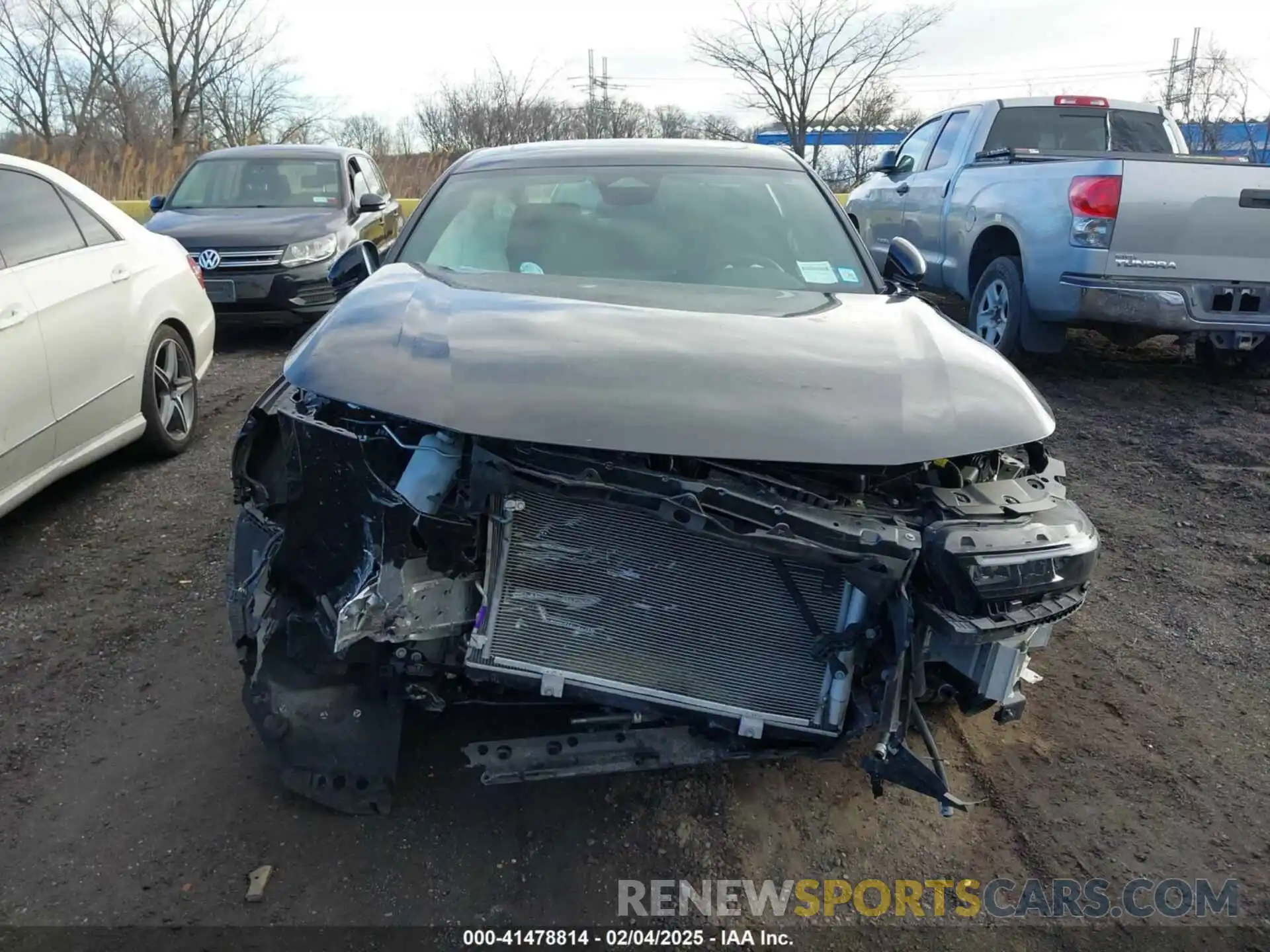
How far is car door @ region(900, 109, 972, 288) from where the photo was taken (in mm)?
8172

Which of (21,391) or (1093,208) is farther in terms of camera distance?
(1093,208)

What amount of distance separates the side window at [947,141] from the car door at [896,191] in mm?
124

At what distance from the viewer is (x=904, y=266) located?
3879 millimetres

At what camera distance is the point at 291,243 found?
7.75 m

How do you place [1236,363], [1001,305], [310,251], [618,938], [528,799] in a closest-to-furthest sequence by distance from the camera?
[618,938]
[528,799]
[1001,305]
[1236,363]
[310,251]

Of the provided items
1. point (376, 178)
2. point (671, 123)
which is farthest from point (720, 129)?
point (376, 178)

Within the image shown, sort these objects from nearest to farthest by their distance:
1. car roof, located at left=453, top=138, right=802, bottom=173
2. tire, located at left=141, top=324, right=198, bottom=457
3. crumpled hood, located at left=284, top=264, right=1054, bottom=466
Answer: crumpled hood, located at left=284, top=264, right=1054, bottom=466, car roof, located at left=453, top=138, right=802, bottom=173, tire, located at left=141, top=324, right=198, bottom=457

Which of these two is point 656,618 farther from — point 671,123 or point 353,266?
point 671,123

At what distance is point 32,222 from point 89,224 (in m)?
0.43

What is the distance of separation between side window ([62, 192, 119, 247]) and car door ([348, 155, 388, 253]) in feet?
13.0

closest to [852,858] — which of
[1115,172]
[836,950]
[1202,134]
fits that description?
[836,950]

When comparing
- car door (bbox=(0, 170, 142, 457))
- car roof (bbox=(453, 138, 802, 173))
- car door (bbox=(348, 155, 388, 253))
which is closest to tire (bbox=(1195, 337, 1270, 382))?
car roof (bbox=(453, 138, 802, 173))

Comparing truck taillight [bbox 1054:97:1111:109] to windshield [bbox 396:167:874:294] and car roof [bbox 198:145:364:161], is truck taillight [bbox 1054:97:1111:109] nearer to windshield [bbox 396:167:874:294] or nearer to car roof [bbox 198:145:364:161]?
windshield [bbox 396:167:874:294]

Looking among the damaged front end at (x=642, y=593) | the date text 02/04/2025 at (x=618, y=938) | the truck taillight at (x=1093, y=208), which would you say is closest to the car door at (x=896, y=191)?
the truck taillight at (x=1093, y=208)
